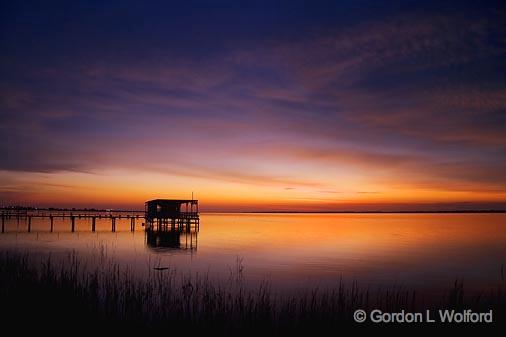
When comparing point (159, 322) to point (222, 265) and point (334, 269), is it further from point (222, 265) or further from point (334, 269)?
point (334, 269)

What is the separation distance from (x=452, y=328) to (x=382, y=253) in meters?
33.0

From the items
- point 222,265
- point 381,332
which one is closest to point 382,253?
point 222,265

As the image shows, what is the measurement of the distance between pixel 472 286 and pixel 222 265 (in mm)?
18760

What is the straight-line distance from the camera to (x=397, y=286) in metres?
26.1

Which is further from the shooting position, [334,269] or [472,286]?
[334,269]

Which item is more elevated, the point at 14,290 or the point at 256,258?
the point at 14,290

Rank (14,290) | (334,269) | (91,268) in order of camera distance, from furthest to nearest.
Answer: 1. (334,269)
2. (91,268)
3. (14,290)

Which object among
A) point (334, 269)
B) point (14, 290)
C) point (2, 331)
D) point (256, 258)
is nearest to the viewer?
point (2, 331)

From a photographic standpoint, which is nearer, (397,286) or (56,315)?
(56,315)

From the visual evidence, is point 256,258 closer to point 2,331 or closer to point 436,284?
point 436,284

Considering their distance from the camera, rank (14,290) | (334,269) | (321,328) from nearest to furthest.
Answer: (321,328)
(14,290)
(334,269)

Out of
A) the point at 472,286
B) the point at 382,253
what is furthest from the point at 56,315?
the point at 382,253

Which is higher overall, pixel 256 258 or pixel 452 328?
pixel 452 328

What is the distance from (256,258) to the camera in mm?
38219
